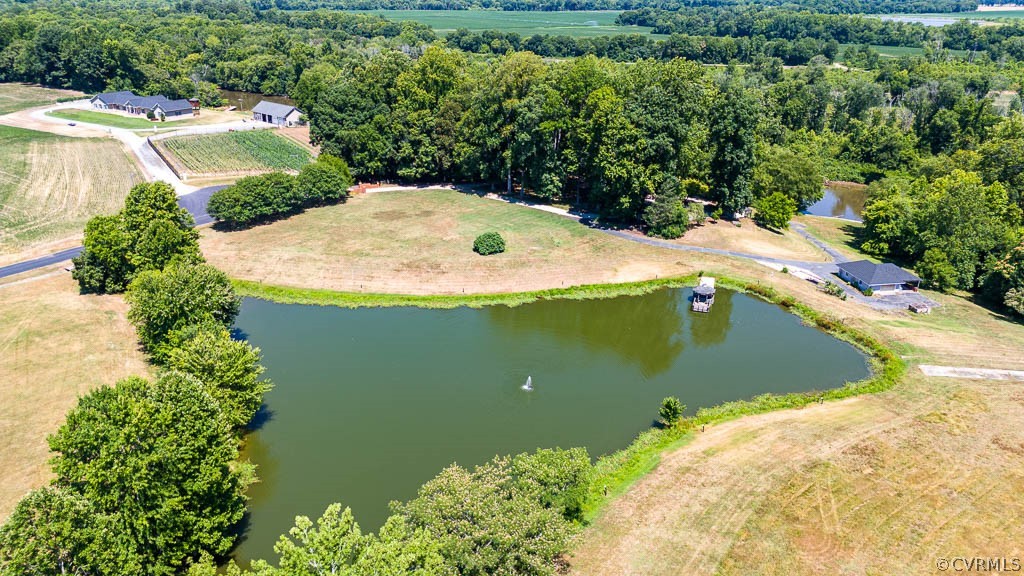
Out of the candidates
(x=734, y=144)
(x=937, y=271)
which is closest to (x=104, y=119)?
(x=734, y=144)

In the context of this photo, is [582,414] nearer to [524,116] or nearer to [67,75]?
[524,116]

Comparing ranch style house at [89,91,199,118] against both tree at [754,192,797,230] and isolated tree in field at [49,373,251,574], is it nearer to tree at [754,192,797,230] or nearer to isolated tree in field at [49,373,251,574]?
tree at [754,192,797,230]

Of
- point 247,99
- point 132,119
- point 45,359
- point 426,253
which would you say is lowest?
point 426,253

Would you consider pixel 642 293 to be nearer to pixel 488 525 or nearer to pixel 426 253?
pixel 426 253

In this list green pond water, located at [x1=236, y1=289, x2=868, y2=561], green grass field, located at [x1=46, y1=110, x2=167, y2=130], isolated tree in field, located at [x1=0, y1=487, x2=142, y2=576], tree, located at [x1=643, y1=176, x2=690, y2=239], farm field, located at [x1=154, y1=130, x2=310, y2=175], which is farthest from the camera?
green grass field, located at [x1=46, y1=110, x2=167, y2=130]

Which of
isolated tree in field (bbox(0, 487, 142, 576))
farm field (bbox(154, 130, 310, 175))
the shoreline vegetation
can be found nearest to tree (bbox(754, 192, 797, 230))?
the shoreline vegetation

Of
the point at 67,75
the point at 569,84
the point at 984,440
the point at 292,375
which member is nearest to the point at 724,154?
the point at 569,84

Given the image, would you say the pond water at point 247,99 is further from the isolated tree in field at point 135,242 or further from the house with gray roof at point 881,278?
the house with gray roof at point 881,278
